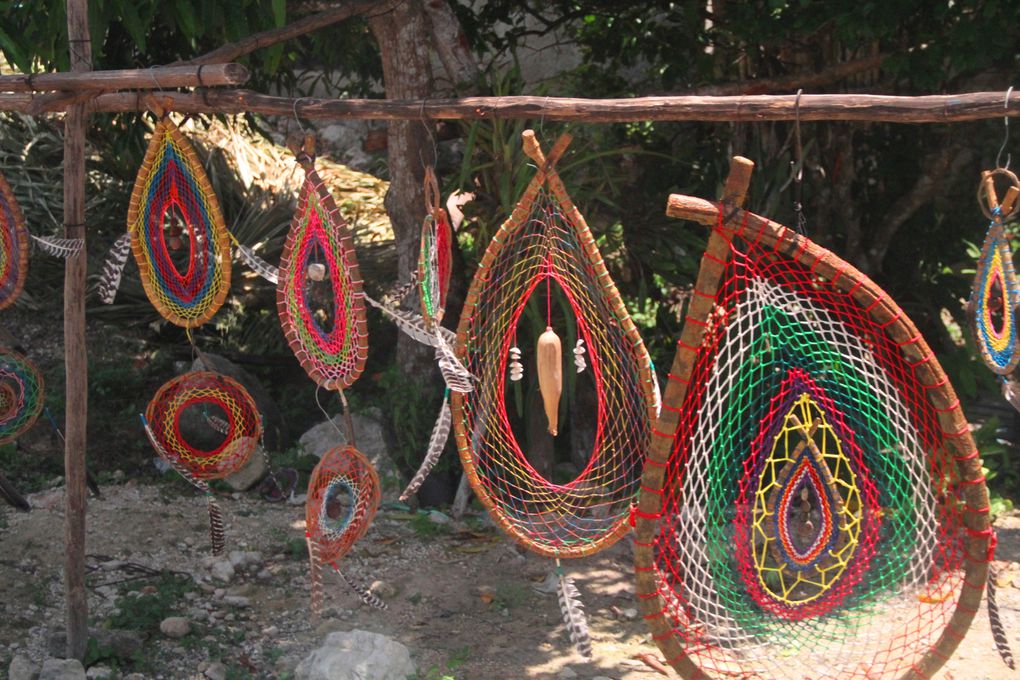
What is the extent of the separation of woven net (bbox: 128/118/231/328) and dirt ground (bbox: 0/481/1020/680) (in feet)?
3.93

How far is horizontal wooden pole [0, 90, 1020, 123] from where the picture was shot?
2.85 meters

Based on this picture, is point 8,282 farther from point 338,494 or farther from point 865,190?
point 865,190

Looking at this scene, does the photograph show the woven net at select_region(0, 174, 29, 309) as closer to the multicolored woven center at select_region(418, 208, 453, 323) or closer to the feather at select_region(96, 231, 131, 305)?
the feather at select_region(96, 231, 131, 305)

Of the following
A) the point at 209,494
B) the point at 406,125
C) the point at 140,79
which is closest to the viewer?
the point at 140,79

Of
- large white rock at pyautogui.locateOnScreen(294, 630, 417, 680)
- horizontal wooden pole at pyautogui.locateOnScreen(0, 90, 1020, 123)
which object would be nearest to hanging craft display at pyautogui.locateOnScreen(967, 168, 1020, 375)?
horizontal wooden pole at pyautogui.locateOnScreen(0, 90, 1020, 123)

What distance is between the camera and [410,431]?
18.3ft

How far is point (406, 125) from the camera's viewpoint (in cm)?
527

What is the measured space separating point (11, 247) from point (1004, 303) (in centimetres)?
364

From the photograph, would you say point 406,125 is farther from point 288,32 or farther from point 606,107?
point 606,107

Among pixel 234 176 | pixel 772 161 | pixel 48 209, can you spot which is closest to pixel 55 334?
pixel 48 209

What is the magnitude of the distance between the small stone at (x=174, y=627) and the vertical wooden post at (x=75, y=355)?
1.07ft

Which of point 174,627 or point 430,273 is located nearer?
point 430,273

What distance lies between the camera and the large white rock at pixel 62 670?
3650mm

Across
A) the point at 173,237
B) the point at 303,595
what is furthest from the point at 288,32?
the point at 303,595
